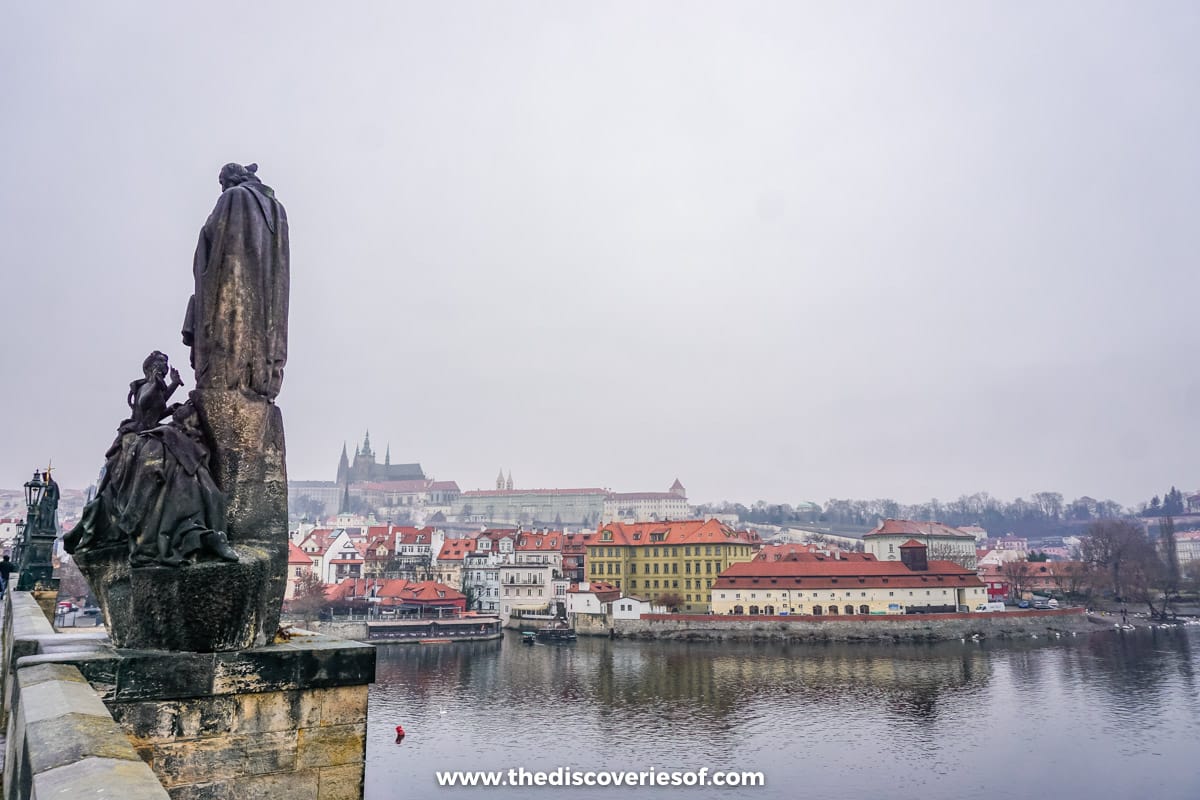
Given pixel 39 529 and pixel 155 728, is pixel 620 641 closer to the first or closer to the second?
pixel 39 529

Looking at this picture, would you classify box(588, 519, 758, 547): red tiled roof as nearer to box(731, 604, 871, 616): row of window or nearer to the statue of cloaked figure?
box(731, 604, 871, 616): row of window

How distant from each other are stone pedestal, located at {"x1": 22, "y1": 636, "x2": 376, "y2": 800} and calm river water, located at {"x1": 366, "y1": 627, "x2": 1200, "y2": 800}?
23761 millimetres

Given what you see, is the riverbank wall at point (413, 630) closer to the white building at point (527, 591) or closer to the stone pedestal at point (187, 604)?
the white building at point (527, 591)

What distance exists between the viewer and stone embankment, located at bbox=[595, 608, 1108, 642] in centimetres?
6938

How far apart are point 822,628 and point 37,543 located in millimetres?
64116

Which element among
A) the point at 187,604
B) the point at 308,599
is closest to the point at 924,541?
the point at 308,599

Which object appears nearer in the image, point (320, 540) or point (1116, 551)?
point (320, 540)

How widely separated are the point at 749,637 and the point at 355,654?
69.0 meters

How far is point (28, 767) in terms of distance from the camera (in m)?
2.95

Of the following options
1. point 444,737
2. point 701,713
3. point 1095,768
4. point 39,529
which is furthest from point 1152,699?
point 39,529

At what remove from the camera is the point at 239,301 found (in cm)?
539


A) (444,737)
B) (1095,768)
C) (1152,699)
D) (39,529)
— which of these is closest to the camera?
(39,529)

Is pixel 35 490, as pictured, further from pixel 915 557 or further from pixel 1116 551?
pixel 1116 551

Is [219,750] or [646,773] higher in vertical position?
[219,750]
